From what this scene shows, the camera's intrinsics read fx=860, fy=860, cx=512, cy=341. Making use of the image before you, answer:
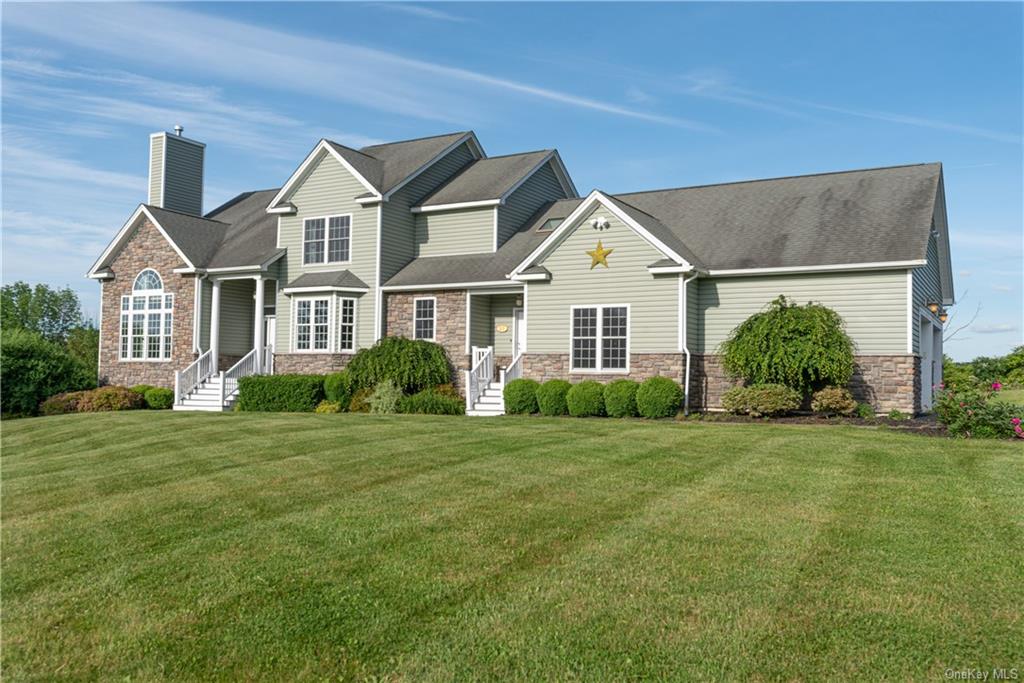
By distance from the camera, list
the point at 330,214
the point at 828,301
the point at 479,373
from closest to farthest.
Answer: the point at 828,301 → the point at 479,373 → the point at 330,214

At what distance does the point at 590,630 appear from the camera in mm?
5699

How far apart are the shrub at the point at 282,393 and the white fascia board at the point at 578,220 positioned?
6889 mm

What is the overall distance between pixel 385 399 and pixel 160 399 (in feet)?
30.6

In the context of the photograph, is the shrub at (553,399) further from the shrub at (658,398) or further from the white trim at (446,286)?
the white trim at (446,286)

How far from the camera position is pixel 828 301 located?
68.9 ft

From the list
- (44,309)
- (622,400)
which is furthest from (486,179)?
(44,309)

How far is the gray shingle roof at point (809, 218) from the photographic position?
20797 millimetres

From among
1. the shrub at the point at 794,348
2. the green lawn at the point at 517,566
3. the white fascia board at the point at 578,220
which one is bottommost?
the green lawn at the point at 517,566

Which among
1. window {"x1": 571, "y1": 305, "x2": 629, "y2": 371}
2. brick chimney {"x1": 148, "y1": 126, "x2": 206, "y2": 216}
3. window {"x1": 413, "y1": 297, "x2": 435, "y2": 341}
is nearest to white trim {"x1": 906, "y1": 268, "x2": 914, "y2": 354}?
window {"x1": 571, "y1": 305, "x2": 629, "y2": 371}

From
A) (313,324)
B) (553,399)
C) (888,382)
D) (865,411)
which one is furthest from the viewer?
(313,324)

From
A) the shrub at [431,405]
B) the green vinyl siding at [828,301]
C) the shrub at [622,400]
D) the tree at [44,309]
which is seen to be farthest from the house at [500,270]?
the tree at [44,309]

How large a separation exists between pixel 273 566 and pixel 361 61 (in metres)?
12.5

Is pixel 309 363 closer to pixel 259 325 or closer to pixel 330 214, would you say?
pixel 259 325

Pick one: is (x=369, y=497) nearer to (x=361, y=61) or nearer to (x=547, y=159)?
(x=361, y=61)
